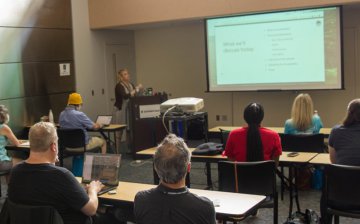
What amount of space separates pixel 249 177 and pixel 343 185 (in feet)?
2.18

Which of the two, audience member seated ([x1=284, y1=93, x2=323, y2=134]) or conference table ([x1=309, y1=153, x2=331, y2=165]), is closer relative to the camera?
conference table ([x1=309, y1=153, x2=331, y2=165])

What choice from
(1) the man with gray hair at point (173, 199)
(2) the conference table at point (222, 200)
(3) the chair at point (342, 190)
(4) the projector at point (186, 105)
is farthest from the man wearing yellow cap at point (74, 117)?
(1) the man with gray hair at point (173, 199)

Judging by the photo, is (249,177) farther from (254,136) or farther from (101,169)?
(101,169)

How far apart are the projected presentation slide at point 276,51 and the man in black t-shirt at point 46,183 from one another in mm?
5421

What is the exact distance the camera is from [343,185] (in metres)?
3.21

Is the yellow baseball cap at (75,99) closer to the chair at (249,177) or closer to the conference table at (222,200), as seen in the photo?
the conference table at (222,200)

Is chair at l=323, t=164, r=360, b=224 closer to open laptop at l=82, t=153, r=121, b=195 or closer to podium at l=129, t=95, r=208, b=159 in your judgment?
open laptop at l=82, t=153, r=121, b=195

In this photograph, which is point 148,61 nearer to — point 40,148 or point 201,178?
point 201,178

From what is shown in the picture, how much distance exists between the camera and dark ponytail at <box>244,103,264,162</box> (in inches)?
147

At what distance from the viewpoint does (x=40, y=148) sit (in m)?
2.67

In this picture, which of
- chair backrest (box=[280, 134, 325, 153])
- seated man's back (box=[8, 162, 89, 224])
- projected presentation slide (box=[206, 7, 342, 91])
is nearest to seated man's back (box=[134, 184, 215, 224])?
seated man's back (box=[8, 162, 89, 224])

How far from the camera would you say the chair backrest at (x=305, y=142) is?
4.68 meters

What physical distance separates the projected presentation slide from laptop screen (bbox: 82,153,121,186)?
4.90 m

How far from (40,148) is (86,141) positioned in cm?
364
